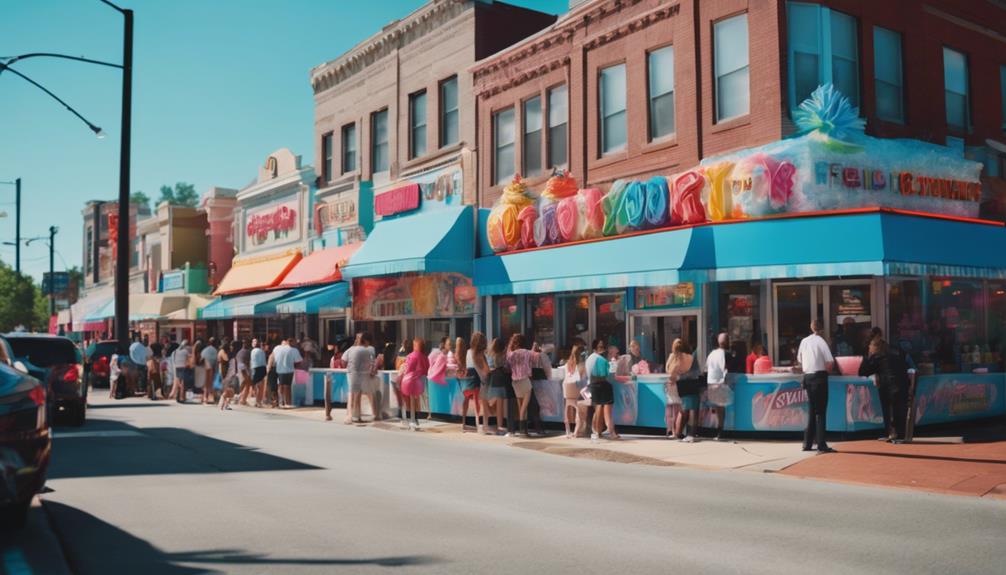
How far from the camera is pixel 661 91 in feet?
62.6

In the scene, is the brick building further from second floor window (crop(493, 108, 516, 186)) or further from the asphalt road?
the asphalt road

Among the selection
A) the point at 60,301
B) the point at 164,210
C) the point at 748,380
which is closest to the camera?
the point at 748,380

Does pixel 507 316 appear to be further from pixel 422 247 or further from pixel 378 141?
pixel 378 141

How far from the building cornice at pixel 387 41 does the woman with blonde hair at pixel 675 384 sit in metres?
12.5

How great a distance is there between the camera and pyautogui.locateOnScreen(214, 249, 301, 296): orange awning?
Result: 3019cm

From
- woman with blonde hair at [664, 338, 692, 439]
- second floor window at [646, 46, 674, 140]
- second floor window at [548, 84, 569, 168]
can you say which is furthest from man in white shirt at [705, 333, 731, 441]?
second floor window at [548, 84, 569, 168]

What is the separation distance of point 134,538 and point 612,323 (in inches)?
530

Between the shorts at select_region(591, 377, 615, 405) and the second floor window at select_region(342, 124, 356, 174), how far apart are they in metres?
15.5

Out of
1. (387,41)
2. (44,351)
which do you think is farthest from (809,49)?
(44,351)

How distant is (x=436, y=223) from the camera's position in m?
23.1

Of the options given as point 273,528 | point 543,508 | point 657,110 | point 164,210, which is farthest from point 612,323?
point 164,210

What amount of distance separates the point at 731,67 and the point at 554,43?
5.53 m

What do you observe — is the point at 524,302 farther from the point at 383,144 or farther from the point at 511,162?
the point at 383,144

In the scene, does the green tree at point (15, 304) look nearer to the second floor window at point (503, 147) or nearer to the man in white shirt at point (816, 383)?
the second floor window at point (503, 147)
